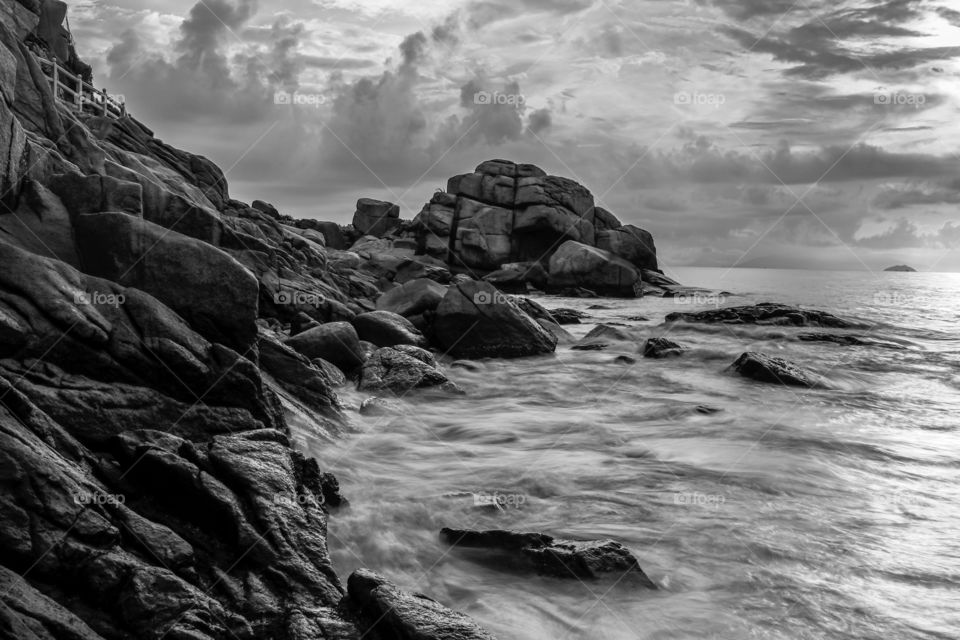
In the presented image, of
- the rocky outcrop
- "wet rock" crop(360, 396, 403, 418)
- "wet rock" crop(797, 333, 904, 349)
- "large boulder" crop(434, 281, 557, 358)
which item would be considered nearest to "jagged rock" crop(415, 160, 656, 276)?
the rocky outcrop

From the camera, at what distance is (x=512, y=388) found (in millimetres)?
16500

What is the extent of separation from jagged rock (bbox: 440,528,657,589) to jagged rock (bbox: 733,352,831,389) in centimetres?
1180

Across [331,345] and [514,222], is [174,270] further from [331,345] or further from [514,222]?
[514,222]

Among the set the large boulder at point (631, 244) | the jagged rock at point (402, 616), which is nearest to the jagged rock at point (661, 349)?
the jagged rock at point (402, 616)

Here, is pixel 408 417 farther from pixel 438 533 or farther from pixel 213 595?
pixel 213 595

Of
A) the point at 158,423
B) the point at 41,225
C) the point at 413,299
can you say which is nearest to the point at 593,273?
the point at 413,299

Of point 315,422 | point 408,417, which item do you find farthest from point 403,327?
point 315,422

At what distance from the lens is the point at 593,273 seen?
4994 centimetres

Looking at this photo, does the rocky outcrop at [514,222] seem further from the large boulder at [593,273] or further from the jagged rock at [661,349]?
the jagged rock at [661,349]

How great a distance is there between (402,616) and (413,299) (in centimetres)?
1624

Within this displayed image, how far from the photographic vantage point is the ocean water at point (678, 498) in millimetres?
6719

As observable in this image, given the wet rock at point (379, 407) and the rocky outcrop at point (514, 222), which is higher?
the rocky outcrop at point (514, 222)

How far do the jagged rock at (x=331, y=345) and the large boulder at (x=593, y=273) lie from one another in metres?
36.2

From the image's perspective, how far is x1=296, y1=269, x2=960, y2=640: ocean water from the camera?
6719 mm
